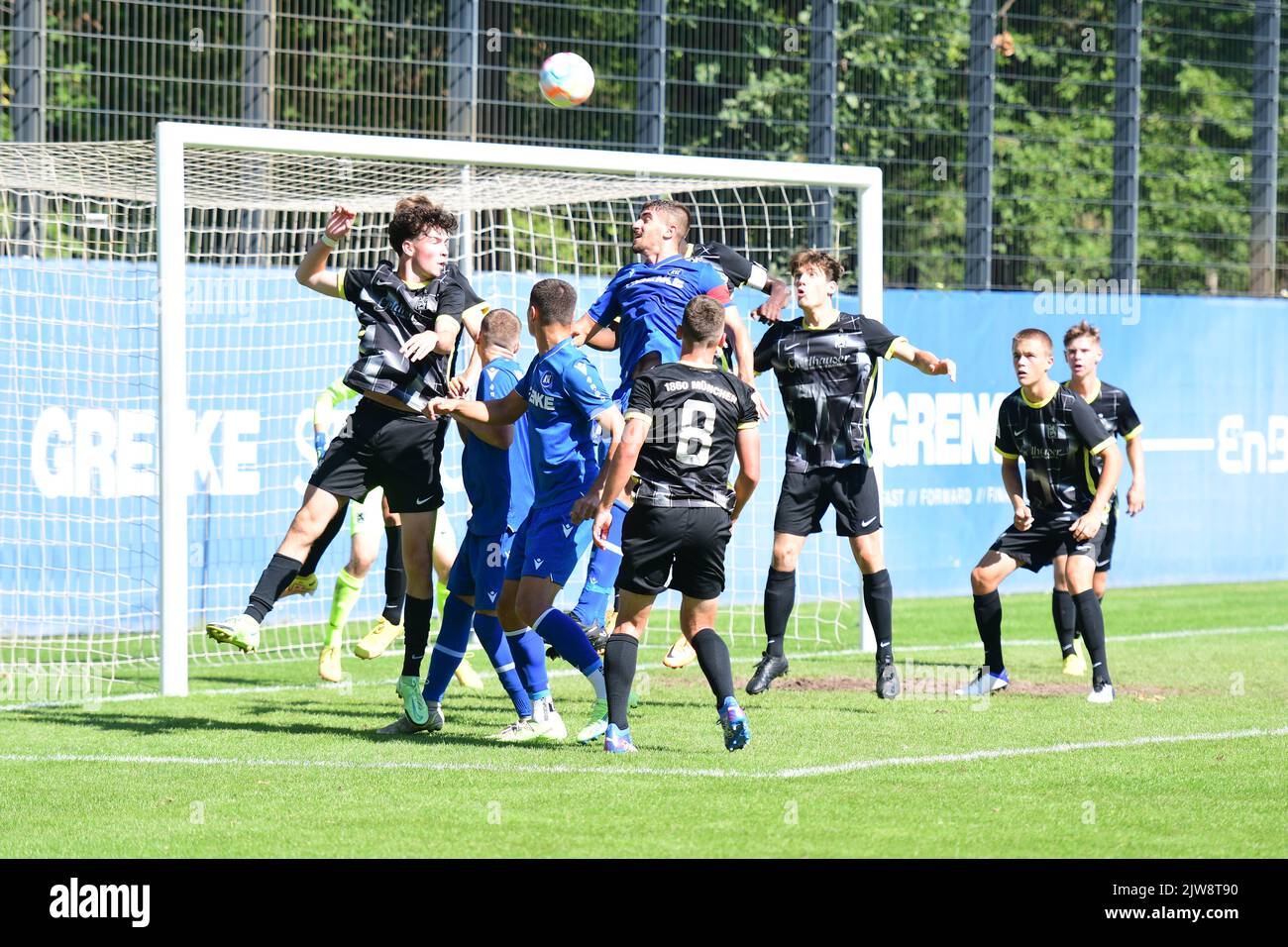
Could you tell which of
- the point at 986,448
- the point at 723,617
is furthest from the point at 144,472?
the point at 986,448

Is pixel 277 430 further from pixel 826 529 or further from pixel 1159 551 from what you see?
pixel 1159 551

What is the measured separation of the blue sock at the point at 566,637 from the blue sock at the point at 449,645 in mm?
678

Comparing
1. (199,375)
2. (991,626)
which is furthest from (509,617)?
(199,375)

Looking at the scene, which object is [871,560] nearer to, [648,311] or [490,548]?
[648,311]

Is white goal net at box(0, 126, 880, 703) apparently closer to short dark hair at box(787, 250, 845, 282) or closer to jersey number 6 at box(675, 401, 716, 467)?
short dark hair at box(787, 250, 845, 282)

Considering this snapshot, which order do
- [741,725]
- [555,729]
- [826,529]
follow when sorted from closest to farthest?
1. [741,725]
2. [555,729]
3. [826,529]

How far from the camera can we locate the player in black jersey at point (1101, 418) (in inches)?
432

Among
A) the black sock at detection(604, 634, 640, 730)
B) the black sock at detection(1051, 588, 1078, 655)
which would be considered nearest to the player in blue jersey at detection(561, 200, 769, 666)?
the black sock at detection(604, 634, 640, 730)

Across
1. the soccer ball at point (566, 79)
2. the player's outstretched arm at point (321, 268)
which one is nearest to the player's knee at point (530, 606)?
the player's outstretched arm at point (321, 268)

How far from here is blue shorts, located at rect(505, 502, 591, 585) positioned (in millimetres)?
7738

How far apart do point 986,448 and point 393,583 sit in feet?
24.5

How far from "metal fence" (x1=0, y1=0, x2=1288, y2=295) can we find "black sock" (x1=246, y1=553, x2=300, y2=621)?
594cm

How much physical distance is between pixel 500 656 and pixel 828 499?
8.01 ft

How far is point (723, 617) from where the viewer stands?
45.8 ft
